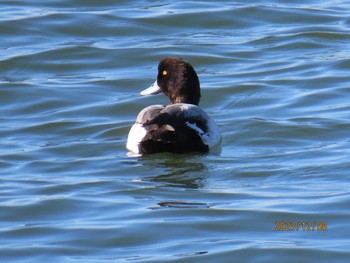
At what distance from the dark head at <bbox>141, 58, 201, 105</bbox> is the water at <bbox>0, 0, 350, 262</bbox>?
0.46 meters

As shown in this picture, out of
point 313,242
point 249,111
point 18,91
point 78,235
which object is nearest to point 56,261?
point 78,235

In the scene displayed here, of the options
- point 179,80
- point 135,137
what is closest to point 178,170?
point 135,137

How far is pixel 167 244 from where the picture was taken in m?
8.42

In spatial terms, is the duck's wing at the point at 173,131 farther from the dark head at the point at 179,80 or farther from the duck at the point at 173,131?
the dark head at the point at 179,80

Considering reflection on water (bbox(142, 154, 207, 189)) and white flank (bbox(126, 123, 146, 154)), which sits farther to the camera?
white flank (bbox(126, 123, 146, 154))

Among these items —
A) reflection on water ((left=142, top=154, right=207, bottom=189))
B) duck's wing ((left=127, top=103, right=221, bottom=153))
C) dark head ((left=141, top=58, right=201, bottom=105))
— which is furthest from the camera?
dark head ((left=141, top=58, right=201, bottom=105))

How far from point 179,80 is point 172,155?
172cm

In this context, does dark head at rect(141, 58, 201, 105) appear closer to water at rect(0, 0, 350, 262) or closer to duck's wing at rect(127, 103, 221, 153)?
water at rect(0, 0, 350, 262)

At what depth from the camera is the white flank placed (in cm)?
1113

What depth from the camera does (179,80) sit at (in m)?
12.5
